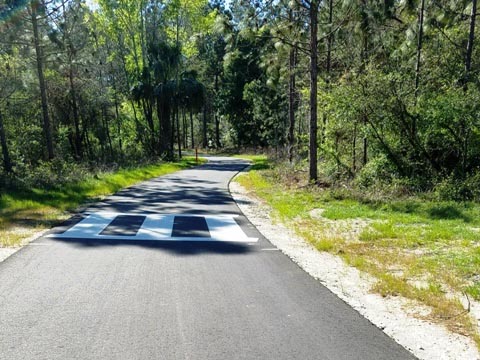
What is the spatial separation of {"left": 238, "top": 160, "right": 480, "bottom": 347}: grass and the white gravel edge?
0.55 feet

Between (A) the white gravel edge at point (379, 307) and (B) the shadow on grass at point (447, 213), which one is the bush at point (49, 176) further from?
(B) the shadow on grass at point (447, 213)

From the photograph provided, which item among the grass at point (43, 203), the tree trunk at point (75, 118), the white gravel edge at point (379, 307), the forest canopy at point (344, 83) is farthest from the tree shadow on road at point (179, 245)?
the tree trunk at point (75, 118)

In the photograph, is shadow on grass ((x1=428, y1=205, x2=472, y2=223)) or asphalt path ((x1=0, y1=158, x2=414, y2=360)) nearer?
asphalt path ((x1=0, y1=158, x2=414, y2=360))

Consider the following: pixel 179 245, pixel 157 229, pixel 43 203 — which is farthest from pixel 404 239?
pixel 43 203

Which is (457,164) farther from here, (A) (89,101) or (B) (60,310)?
(A) (89,101)

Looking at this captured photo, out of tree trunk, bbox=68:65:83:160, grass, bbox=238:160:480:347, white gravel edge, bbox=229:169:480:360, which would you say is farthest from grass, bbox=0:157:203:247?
tree trunk, bbox=68:65:83:160

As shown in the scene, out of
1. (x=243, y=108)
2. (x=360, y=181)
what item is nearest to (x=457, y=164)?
(x=360, y=181)

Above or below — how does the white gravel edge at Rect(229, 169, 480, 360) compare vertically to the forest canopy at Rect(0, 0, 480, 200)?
below

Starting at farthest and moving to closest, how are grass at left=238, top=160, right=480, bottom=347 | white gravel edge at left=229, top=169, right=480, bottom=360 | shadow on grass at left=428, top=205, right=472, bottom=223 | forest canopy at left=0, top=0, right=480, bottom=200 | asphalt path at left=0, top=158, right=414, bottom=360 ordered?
forest canopy at left=0, top=0, right=480, bottom=200, shadow on grass at left=428, top=205, right=472, bottom=223, grass at left=238, top=160, right=480, bottom=347, white gravel edge at left=229, top=169, right=480, bottom=360, asphalt path at left=0, top=158, right=414, bottom=360

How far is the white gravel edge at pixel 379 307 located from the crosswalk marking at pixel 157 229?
0.89m

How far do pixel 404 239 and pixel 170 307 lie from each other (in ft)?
16.7

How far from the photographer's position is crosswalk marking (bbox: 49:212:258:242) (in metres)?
7.52

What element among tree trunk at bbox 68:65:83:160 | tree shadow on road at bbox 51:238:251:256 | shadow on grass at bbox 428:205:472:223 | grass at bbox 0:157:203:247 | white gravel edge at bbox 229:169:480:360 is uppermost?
tree trunk at bbox 68:65:83:160

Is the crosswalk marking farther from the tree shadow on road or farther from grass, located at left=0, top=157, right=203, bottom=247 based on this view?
grass, located at left=0, top=157, right=203, bottom=247
